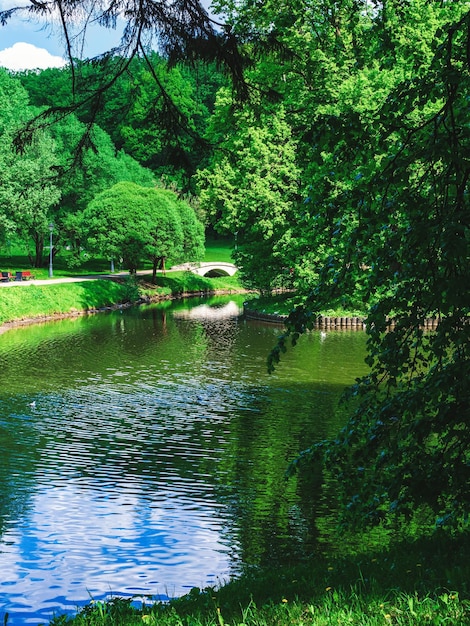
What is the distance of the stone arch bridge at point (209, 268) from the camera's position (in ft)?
253

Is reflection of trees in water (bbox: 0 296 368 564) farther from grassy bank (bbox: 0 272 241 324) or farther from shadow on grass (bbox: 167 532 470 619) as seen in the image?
grassy bank (bbox: 0 272 241 324)

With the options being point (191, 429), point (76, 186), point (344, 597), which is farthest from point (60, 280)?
point (344, 597)

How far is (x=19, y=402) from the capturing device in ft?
80.9

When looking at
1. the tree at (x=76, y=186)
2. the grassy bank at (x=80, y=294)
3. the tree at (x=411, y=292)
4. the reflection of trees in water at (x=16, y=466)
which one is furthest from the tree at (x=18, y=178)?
the tree at (x=411, y=292)

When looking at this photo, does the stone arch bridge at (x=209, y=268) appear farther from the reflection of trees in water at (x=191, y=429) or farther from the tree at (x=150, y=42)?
the tree at (x=150, y=42)

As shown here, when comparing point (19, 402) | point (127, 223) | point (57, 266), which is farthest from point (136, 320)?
point (57, 266)

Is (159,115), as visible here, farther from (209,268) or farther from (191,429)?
(209,268)

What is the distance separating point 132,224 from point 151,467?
149 ft

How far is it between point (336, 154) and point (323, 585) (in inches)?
167

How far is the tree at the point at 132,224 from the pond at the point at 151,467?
89.8 feet

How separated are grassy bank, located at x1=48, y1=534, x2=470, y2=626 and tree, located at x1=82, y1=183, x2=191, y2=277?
53183 millimetres

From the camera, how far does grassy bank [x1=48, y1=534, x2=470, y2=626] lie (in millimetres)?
6848

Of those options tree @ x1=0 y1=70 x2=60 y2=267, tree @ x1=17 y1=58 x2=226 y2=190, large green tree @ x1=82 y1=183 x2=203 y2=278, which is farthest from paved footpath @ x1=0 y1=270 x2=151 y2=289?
tree @ x1=17 y1=58 x2=226 y2=190

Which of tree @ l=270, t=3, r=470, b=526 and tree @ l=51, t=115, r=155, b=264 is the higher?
tree @ l=51, t=115, r=155, b=264
